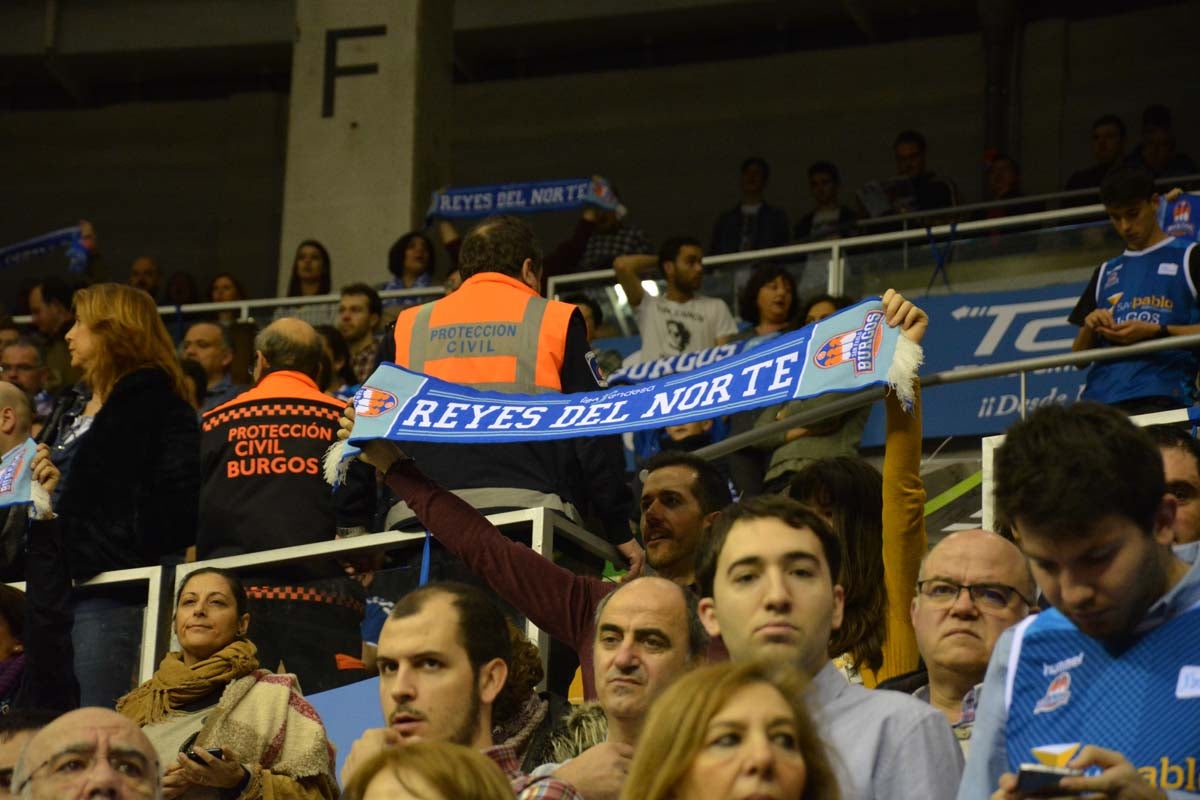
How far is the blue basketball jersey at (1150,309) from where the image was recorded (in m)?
7.65

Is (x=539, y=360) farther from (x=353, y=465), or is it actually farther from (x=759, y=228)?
(x=759, y=228)

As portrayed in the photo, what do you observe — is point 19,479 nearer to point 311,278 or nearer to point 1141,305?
point 1141,305

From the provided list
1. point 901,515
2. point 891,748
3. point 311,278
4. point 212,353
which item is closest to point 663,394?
point 901,515

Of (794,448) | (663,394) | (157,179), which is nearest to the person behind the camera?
(663,394)

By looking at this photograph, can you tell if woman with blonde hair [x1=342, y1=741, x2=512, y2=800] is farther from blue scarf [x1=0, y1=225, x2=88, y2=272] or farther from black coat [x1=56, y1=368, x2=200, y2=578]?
blue scarf [x1=0, y1=225, x2=88, y2=272]

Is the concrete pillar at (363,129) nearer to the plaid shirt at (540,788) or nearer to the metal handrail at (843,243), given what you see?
the metal handrail at (843,243)

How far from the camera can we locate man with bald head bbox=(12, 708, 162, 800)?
480 cm

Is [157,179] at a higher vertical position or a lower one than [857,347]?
higher

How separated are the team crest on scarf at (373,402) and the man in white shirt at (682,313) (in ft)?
16.3

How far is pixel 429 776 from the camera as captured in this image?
3.50 m

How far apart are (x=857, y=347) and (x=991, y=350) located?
224 inches

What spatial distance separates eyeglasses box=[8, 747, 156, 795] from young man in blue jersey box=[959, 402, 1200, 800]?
7.71 feet

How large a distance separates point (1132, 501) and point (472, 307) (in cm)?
343

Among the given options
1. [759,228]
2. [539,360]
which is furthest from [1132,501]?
[759,228]
